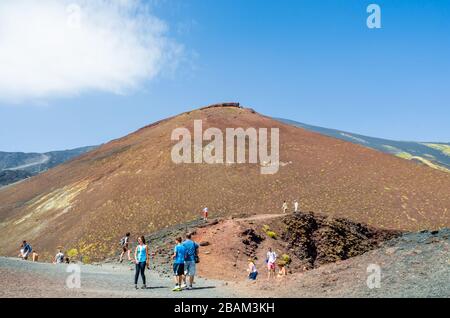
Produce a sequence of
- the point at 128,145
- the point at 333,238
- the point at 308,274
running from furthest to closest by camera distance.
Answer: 1. the point at 128,145
2. the point at 333,238
3. the point at 308,274

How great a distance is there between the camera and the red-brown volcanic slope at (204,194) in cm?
5472

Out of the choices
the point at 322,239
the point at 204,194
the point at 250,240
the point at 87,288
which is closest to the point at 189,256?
the point at 87,288

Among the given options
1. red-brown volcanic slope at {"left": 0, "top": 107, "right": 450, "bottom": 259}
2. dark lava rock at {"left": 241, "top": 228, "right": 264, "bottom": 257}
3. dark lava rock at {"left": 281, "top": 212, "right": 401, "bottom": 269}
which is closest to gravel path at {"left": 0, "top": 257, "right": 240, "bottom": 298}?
dark lava rock at {"left": 241, "top": 228, "right": 264, "bottom": 257}

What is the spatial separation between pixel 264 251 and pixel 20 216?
4763 centimetres

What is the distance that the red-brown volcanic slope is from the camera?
2154 inches

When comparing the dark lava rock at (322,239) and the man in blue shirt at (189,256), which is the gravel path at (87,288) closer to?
the man in blue shirt at (189,256)

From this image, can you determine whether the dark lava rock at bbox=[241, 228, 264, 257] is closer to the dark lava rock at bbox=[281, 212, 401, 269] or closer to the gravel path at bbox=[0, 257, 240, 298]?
the dark lava rock at bbox=[281, 212, 401, 269]

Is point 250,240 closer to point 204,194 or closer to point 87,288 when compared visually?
point 87,288

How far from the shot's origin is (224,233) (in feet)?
108

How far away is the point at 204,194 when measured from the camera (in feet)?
200

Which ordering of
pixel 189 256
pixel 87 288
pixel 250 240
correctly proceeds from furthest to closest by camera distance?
pixel 250 240 → pixel 189 256 → pixel 87 288

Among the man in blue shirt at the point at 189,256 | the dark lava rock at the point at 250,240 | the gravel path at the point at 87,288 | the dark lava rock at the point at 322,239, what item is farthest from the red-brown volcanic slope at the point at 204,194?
the man in blue shirt at the point at 189,256
